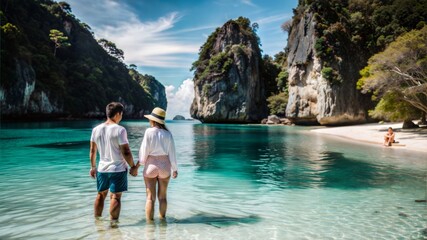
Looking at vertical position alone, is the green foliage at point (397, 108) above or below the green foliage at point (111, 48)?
below

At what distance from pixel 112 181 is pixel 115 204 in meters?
0.51

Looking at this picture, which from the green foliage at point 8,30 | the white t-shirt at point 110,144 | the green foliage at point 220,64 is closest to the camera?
the white t-shirt at point 110,144

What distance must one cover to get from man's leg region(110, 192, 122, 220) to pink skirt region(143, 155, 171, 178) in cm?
58

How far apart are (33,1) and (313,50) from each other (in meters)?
72.7

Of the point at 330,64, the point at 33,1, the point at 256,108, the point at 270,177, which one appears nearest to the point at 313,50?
the point at 330,64

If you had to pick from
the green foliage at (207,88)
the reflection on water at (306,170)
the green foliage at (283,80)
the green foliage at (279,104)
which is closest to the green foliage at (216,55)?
the green foliage at (207,88)

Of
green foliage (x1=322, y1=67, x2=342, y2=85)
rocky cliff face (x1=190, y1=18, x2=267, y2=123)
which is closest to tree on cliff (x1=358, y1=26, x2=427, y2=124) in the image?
green foliage (x1=322, y1=67, x2=342, y2=85)

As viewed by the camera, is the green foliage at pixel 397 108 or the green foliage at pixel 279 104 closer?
the green foliage at pixel 397 108

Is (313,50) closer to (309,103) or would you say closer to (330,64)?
(330,64)

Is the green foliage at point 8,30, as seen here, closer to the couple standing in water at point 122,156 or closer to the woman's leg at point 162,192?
the couple standing in water at point 122,156

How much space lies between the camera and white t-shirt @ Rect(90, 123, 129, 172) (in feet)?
15.3

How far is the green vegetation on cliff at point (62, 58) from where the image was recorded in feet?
163

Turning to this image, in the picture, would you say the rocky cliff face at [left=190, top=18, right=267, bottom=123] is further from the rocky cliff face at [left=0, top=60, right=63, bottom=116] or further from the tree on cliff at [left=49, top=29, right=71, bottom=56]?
the tree on cliff at [left=49, top=29, right=71, bottom=56]

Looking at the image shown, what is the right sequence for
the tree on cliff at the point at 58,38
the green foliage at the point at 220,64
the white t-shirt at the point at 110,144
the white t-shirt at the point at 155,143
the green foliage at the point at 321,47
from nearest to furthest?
the white t-shirt at the point at 110,144 < the white t-shirt at the point at 155,143 < the green foliage at the point at 321,47 < the green foliage at the point at 220,64 < the tree on cliff at the point at 58,38
